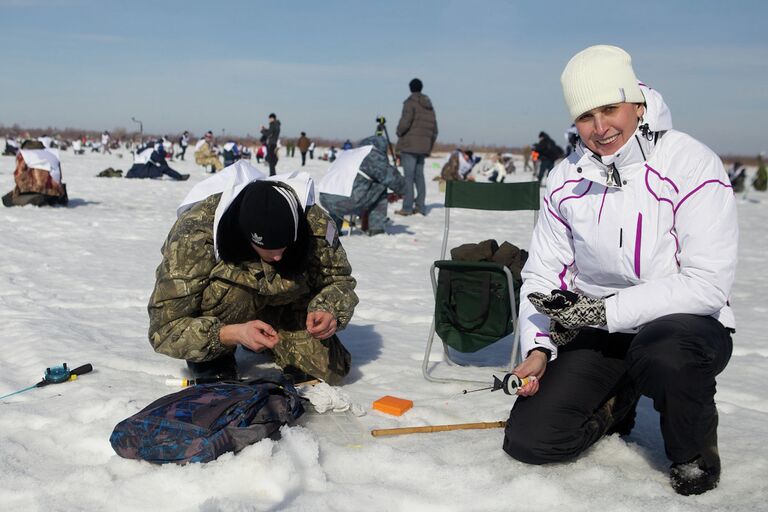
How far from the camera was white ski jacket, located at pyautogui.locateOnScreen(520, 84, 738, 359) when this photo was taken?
2.19 meters

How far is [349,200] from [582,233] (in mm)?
5975

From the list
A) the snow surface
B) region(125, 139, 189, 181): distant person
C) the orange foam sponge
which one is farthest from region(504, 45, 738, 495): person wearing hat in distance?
region(125, 139, 189, 181): distant person

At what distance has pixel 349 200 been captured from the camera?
829 cm

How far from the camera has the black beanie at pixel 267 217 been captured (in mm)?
2617

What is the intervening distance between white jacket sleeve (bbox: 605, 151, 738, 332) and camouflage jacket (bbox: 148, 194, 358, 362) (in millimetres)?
1333

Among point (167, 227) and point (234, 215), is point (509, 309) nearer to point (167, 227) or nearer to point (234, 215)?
point (234, 215)

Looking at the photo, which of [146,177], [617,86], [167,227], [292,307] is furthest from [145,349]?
[146,177]

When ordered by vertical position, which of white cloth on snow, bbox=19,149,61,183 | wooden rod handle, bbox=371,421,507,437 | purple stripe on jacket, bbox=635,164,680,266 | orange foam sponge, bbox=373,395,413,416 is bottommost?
orange foam sponge, bbox=373,395,413,416

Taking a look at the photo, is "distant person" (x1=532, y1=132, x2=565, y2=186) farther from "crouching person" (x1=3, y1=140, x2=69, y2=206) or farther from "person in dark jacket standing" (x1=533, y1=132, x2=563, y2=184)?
"crouching person" (x1=3, y1=140, x2=69, y2=206)

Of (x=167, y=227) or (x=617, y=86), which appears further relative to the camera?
(x=167, y=227)

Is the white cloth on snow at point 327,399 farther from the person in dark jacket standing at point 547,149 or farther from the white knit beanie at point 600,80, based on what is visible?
the person in dark jacket standing at point 547,149

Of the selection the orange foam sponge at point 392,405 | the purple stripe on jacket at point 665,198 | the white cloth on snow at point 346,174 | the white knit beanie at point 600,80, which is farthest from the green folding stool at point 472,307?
the white cloth on snow at point 346,174

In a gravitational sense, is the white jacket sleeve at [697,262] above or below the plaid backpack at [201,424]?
above

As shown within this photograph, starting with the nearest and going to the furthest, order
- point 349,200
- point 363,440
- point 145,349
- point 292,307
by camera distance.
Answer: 1. point 363,440
2. point 292,307
3. point 145,349
4. point 349,200
